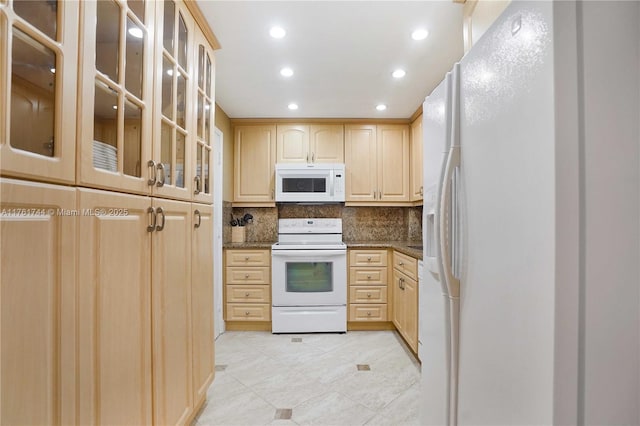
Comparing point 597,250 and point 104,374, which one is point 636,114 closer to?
point 597,250

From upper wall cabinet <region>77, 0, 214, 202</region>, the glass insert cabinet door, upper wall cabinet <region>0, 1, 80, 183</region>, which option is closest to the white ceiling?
upper wall cabinet <region>77, 0, 214, 202</region>

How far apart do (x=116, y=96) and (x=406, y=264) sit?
2.31 meters

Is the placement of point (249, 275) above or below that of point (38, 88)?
below

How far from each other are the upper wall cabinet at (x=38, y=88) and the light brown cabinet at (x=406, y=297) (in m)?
2.23

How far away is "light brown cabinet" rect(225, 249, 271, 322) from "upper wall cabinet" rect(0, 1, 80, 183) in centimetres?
234

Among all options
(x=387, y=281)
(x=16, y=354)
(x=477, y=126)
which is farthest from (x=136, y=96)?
(x=387, y=281)

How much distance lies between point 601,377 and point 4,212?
123 cm

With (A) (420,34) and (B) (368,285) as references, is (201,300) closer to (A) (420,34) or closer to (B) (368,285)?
(B) (368,285)

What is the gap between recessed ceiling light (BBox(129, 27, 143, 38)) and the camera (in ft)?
3.56

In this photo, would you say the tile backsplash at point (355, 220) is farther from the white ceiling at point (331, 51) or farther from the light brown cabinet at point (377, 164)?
the white ceiling at point (331, 51)

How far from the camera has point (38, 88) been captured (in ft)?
2.39

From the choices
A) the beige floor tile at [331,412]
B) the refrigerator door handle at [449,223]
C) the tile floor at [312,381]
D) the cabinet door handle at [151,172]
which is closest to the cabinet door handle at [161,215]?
the cabinet door handle at [151,172]

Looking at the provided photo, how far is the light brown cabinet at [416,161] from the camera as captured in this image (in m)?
3.08

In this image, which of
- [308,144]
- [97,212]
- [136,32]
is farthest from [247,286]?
[136,32]
